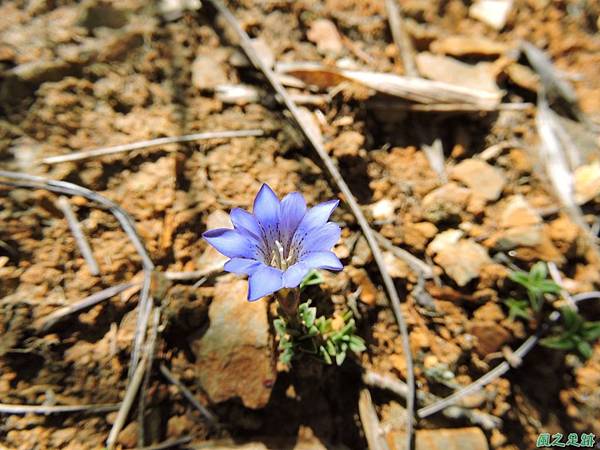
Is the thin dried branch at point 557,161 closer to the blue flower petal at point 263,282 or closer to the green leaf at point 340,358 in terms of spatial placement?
the green leaf at point 340,358

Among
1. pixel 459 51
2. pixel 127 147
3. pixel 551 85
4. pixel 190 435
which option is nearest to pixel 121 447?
pixel 190 435

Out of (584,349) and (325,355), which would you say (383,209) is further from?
(584,349)

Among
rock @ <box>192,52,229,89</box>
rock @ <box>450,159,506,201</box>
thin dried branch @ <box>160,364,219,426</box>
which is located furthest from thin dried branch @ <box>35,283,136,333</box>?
rock @ <box>450,159,506,201</box>

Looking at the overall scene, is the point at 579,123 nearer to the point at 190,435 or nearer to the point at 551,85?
the point at 551,85

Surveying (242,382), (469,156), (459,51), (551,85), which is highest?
(459,51)

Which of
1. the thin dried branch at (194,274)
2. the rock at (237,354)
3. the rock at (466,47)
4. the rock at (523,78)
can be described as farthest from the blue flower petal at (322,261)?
the rock at (523,78)

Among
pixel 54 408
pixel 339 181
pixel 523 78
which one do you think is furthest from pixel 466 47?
pixel 54 408
